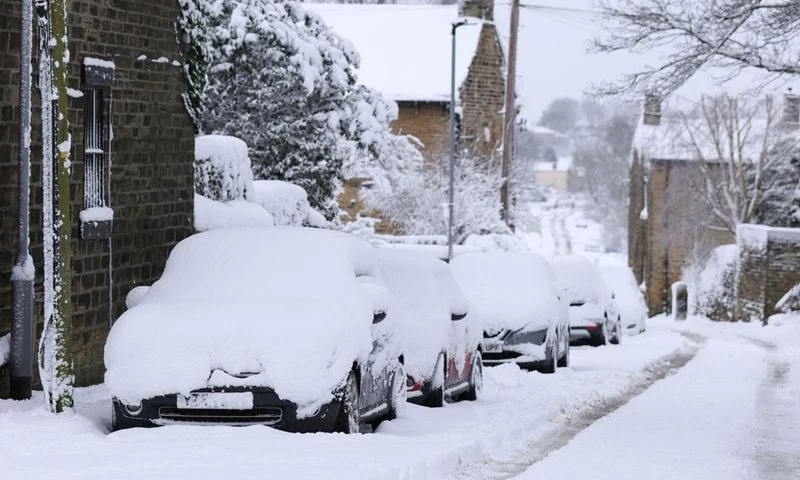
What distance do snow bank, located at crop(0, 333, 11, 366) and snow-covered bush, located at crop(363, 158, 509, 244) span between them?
3256cm

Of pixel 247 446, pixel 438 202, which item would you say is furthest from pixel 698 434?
pixel 438 202

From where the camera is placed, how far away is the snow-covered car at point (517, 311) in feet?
65.6

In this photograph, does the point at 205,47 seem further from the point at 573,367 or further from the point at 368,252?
the point at 573,367

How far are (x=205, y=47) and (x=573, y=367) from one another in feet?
24.9

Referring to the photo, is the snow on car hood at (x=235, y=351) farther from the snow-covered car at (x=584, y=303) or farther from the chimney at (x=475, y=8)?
the chimney at (x=475, y=8)

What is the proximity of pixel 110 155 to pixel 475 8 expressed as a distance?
42745 mm

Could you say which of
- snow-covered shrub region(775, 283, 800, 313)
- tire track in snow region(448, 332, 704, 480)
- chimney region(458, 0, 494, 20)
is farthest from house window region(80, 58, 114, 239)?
chimney region(458, 0, 494, 20)

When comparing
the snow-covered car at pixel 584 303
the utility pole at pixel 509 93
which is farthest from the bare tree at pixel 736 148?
the snow-covered car at pixel 584 303

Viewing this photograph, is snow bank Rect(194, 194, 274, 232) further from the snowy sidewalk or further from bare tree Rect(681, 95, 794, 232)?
bare tree Rect(681, 95, 794, 232)

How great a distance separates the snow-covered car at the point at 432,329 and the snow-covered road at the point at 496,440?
0.90 ft

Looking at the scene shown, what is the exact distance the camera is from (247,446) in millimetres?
10078

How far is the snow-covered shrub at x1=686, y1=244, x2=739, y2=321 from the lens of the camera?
50594 millimetres

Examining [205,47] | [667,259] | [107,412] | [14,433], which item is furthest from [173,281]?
[667,259]

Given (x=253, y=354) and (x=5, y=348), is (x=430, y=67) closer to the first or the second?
(x=5, y=348)
